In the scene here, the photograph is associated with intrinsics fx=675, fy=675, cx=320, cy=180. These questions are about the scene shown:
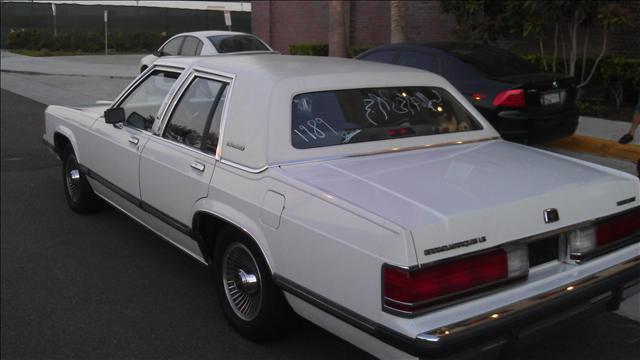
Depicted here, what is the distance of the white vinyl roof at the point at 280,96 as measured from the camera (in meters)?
3.66

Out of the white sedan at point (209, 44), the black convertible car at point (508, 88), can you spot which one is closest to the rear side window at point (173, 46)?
the white sedan at point (209, 44)

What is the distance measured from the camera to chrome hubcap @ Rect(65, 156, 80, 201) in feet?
20.1

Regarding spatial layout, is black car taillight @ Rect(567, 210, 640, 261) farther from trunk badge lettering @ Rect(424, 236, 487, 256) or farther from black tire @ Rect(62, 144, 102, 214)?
black tire @ Rect(62, 144, 102, 214)

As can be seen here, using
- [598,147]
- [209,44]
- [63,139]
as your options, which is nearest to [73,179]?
[63,139]

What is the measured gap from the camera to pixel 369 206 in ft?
9.70

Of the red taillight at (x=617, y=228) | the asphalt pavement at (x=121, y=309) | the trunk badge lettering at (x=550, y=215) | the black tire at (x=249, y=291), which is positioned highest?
the trunk badge lettering at (x=550, y=215)

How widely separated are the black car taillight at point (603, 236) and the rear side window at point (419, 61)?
17.3ft

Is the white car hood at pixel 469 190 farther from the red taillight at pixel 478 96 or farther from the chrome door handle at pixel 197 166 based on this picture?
the red taillight at pixel 478 96

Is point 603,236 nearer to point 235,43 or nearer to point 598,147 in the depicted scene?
point 598,147

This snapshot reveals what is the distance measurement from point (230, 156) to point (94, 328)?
1.34m

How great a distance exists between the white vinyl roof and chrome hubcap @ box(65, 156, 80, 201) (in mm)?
2154

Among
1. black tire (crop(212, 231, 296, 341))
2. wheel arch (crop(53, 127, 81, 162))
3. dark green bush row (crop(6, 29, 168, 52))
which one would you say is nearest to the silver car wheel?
wheel arch (crop(53, 127, 81, 162))

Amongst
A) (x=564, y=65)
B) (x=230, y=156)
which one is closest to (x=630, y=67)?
(x=564, y=65)

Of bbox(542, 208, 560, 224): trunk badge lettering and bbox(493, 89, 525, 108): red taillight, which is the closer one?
bbox(542, 208, 560, 224): trunk badge lettering
